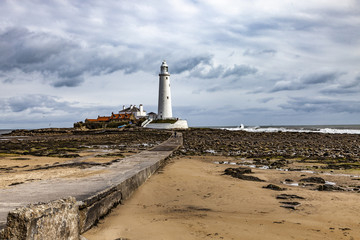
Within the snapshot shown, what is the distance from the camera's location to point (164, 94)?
5712 centimetres

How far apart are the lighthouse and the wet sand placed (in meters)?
50.2

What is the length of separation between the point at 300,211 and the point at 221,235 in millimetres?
1907

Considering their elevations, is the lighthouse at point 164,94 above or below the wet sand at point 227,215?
above

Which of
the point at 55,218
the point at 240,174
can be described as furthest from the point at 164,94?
the point at 55,218

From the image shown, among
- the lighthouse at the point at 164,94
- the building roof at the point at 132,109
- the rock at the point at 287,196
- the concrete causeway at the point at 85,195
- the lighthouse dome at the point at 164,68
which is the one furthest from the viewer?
the building roof at the point at 132,109

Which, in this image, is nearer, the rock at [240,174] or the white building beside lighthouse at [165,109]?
the rock at [240,174]

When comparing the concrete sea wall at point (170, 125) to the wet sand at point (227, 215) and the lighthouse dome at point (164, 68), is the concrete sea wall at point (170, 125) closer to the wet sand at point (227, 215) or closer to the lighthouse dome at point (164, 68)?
the lighthouse dome at point (164, 68)

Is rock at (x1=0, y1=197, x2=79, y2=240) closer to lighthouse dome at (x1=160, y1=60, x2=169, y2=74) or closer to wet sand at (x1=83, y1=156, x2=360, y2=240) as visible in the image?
wet sand at (x1=83, y1=156, x2=360, y2=240)

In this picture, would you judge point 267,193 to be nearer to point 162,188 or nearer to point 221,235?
point 162,188

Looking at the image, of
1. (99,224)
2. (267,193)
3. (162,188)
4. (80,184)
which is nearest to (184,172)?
(162,188)

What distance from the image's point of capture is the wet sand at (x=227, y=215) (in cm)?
395

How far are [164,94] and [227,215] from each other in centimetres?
5289

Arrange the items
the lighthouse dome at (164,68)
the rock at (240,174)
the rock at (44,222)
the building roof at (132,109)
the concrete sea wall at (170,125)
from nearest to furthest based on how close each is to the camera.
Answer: the rock at (44,222)
the rock at (240,174)
the concrete sea wall at (170,125)
the lighthouse dome at (164,68)
the building roof at (132,109)

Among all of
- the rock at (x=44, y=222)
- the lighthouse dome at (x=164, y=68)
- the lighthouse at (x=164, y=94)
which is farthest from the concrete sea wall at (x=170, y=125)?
the rock at (x=44, y=222)
